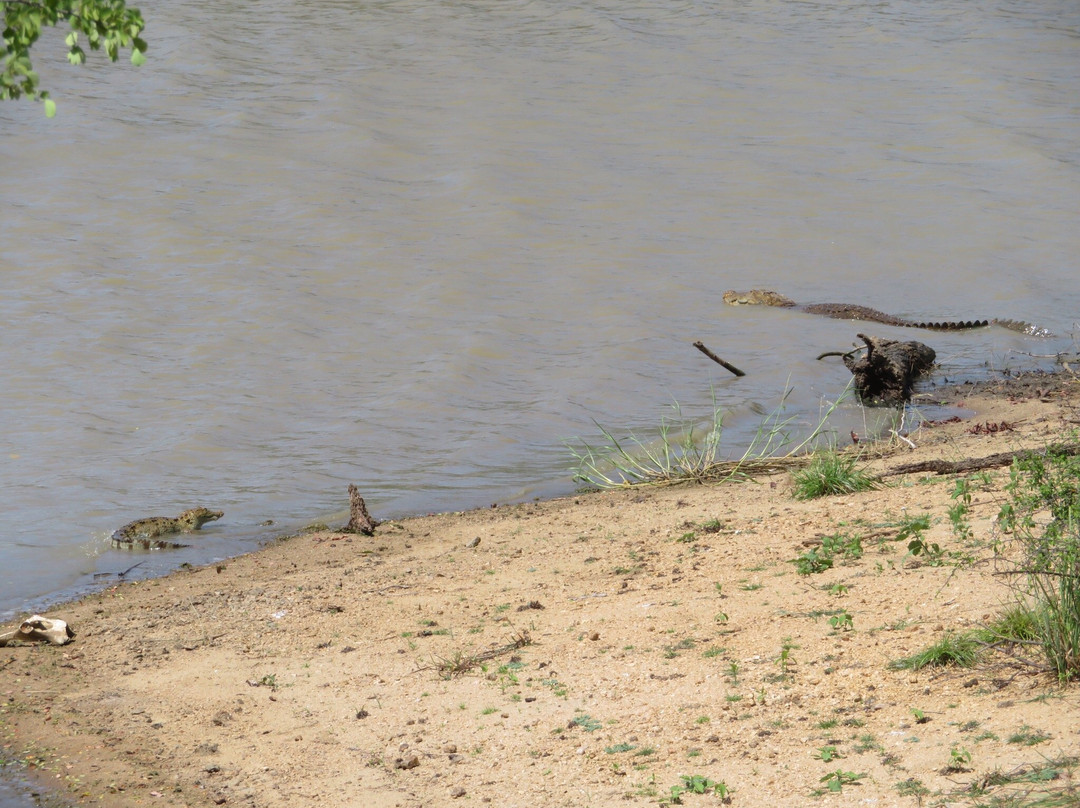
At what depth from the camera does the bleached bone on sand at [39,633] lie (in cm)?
568

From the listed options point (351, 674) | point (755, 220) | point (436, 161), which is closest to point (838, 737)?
point (351, 674)

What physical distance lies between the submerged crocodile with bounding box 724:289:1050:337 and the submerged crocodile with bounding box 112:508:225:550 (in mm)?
6783

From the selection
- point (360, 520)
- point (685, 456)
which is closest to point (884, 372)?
A: point (685, 456)

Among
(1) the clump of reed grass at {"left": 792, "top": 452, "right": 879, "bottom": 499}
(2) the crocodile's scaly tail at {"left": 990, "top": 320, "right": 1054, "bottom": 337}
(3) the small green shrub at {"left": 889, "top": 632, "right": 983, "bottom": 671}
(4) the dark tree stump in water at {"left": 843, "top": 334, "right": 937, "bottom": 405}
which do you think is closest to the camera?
(3) the small green shrub at {"left": 889, "top": 632, "right": 983, "bottom": 671}

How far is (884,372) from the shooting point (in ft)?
31.6

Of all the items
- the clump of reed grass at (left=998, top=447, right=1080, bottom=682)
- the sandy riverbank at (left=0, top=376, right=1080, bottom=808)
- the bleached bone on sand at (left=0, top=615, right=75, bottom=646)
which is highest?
the clump of reed grass at (left=998, top=447, right=1080, bottom=682)

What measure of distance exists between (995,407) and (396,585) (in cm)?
504

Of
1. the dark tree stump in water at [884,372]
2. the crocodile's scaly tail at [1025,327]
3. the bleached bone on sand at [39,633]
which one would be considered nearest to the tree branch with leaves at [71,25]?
the bleached bone on sand at [39,633]

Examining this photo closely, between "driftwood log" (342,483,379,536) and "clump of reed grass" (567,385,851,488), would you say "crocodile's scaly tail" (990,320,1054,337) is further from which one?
"driftwood log" (342,483,379,536)

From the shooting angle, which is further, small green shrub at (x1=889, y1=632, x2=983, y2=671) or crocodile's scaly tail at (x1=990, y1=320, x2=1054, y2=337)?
crocodile's scaly tail at (x1=990, y1=320, x2=1054, y2=337)

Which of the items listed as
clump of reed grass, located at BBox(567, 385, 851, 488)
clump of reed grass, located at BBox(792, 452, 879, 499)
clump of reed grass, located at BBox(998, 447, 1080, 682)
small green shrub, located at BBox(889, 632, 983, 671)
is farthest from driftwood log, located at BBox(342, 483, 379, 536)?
clump of reed grass, located at BBox(998, 447, 1080, 682)

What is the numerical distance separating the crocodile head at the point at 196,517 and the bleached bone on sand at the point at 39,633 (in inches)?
74.4

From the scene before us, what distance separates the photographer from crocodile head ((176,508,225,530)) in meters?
7.61

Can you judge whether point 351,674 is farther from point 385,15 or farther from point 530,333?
point 385,15
